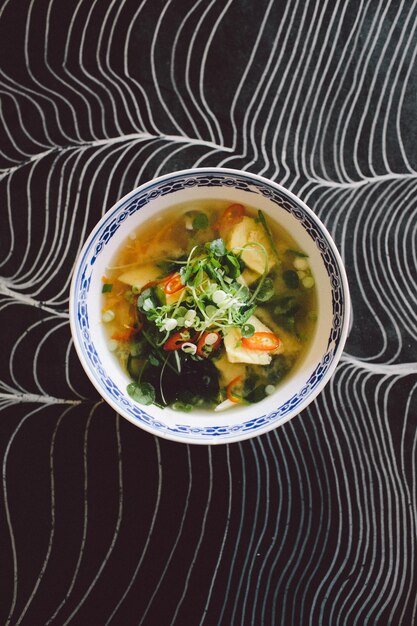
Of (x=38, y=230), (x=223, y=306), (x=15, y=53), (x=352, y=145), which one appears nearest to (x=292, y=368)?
(x=223, y=306)

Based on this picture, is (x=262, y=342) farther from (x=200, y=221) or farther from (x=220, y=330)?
(x=200, y=221)

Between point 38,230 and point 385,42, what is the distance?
122 centimetres

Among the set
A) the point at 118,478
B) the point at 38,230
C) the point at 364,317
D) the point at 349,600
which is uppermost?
the point at 38,230

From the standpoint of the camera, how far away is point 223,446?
1.78 m

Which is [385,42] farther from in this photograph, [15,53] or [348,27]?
[15,53]

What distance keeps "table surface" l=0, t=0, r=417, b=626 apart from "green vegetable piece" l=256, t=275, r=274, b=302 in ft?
1.02

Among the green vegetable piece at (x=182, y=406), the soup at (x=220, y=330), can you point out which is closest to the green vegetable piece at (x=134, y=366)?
the soup at (x=220, y=330)

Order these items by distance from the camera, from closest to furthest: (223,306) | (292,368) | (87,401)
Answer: (223,306)
(292,368)
(87,401)

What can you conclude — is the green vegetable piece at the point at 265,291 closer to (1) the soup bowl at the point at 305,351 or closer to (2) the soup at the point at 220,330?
(2) the soup at the point at 220,330

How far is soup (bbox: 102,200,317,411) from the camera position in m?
1.58

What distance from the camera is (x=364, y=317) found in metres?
1.79

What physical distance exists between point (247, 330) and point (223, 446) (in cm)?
42

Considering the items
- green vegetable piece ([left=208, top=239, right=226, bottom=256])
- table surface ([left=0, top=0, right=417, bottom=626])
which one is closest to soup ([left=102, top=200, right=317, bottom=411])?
green vegetable piece ([left=208, top=239, right=226, bottom=256])

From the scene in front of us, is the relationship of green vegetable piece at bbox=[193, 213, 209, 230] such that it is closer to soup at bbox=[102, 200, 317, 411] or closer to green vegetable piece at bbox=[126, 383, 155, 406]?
soup at bbox=[102, 200, 317, 411]
